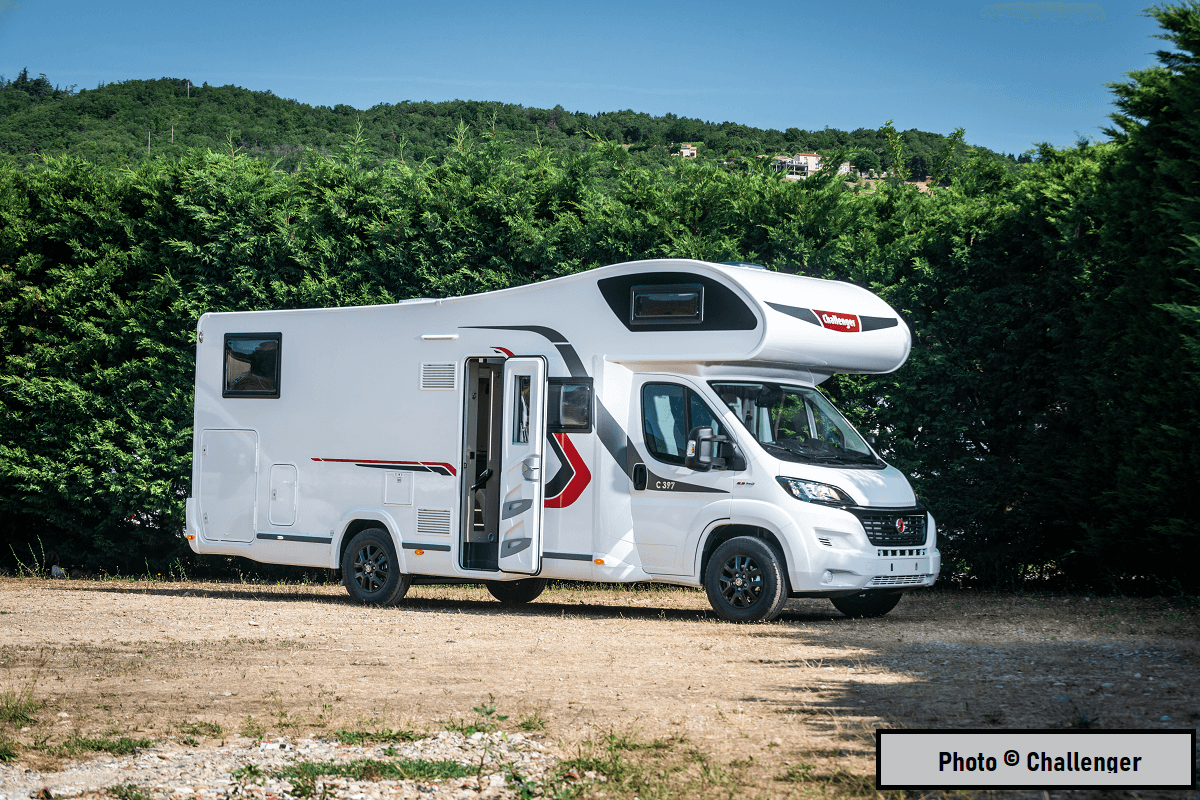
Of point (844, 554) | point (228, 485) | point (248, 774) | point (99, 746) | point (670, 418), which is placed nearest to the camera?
point (248, 774)

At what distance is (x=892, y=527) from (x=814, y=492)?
78cm

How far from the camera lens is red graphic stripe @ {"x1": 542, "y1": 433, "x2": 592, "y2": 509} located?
10.9 metres

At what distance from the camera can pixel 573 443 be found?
1091 centimetres

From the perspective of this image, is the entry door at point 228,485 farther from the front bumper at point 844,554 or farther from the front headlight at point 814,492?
the front bumper at point 844,554

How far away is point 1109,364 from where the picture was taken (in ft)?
36.7

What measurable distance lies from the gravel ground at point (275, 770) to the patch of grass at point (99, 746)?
0.08m

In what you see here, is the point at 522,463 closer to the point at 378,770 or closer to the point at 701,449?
the point at 701,449

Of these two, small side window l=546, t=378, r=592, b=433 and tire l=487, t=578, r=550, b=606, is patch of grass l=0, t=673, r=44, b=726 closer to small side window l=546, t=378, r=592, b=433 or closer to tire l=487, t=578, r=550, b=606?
small side window l=546, t=378, r=592, b=433

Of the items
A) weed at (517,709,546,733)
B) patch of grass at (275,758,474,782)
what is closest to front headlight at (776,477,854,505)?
weed at (517,709,546,733)

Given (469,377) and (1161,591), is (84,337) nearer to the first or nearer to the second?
(469,377)

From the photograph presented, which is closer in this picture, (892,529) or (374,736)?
(374,736)

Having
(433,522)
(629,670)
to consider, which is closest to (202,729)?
(629,670)

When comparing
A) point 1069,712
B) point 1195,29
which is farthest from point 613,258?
point 1069,712

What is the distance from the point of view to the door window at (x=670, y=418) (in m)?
10.4
